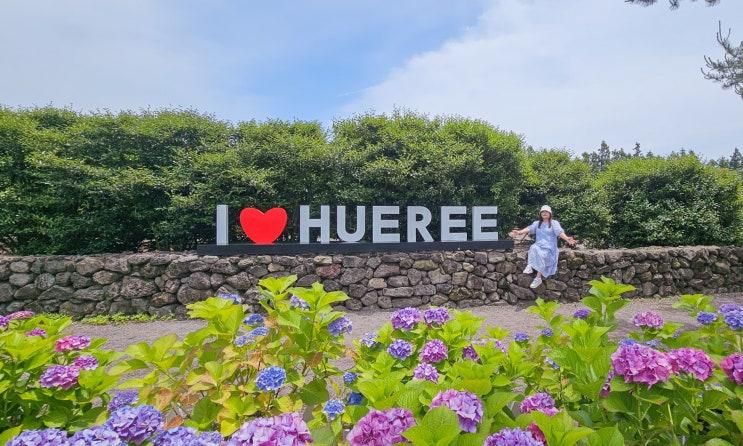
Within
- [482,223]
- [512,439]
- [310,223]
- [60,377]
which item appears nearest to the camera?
[512,439]

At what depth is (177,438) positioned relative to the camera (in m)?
0.92

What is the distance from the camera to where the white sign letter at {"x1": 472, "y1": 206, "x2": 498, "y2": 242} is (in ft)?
20.4

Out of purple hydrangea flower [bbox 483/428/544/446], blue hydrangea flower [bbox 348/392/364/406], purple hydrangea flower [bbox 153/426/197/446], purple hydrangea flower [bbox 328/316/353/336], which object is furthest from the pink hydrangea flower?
purple hydrangea flower [bbox 153/426/197/446]

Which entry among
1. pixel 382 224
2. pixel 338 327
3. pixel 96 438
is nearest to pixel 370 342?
pixel 338 327

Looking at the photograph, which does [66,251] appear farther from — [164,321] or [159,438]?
[159,438]

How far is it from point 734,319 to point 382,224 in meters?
4.56

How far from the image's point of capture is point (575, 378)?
1.36m

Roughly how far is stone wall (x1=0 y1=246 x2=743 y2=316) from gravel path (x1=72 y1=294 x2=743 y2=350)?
254 mm

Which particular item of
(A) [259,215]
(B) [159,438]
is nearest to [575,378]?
(B) [159,438]

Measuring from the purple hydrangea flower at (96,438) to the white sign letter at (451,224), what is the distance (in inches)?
214

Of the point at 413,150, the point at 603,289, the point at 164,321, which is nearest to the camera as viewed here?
the point at 603,289

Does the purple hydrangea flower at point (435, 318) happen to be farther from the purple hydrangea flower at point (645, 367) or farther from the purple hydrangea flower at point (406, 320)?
the purple hydrangea flower at point (645, 367)

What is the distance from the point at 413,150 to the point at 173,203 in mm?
3728

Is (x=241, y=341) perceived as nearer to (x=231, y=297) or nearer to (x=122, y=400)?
(x=231, y=297)
